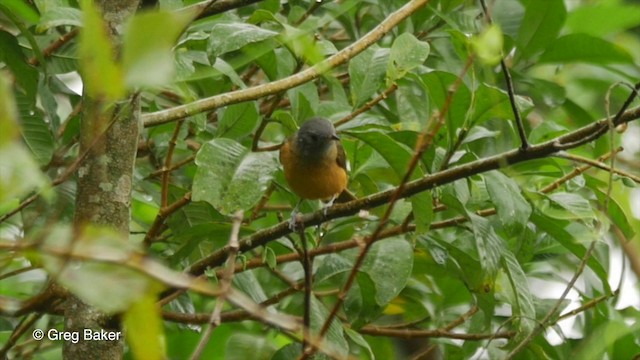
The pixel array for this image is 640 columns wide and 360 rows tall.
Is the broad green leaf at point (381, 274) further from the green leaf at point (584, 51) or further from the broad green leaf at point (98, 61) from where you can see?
the broad green leaf at point (98, 61)

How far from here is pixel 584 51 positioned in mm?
3670

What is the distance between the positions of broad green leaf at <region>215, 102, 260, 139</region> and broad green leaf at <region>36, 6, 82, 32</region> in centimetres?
66

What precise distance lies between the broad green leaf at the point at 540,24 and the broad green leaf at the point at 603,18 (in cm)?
17

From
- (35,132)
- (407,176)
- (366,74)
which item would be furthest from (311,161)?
(407,176)

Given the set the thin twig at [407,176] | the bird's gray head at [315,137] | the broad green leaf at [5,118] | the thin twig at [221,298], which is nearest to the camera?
the broad green leaf at [5,118]

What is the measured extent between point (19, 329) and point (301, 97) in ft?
3.88

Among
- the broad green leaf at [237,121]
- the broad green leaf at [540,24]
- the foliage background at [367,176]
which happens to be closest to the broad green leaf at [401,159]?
the foliage background at [367,176]

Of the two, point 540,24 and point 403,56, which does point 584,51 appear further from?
point 403,56

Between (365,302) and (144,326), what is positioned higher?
(144,326)

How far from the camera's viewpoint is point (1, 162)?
1153 mm

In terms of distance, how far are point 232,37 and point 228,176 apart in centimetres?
42

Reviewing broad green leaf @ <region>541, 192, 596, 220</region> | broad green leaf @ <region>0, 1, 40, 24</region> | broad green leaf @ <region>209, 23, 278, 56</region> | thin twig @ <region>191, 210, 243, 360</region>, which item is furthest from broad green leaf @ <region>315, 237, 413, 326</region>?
thin twig @ <region>191, 210, 243, 360</region>

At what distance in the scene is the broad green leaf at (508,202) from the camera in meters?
2.78

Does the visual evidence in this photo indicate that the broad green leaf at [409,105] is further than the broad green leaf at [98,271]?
Yes
